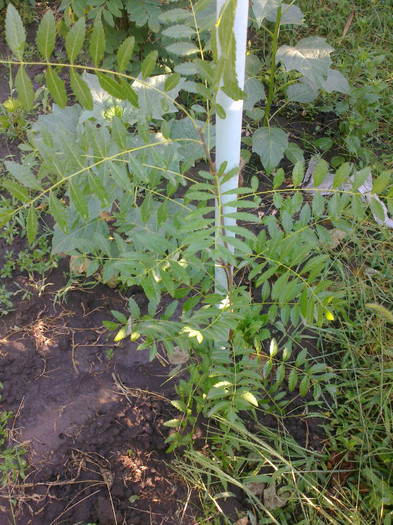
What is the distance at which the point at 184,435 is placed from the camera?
180 centimetres

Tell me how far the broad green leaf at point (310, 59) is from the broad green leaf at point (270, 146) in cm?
32

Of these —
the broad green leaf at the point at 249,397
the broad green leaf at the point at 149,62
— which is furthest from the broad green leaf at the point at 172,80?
the broad green leaf at the point at 249,397

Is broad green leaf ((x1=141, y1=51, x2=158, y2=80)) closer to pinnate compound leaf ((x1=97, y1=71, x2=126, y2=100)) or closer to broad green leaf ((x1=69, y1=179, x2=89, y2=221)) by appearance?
pinnate compound leaf ((x1=97, y1=71, x2=126, y2=100))

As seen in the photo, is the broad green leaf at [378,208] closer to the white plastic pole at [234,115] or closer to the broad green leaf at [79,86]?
the white plastic pole at [234,115]

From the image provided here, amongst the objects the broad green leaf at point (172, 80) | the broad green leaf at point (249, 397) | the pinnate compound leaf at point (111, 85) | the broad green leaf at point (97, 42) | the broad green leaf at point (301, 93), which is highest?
the broad green leaf at point (97, 42)

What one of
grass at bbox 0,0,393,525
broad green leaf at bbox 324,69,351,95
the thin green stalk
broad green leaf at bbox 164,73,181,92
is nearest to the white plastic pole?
broad green leaf at bbox 164,73,181,92

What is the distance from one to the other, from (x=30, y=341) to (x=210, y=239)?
4.51 feet

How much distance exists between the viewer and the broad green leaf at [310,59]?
2156 millimetres

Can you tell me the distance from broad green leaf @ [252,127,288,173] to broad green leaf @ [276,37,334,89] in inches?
12.8

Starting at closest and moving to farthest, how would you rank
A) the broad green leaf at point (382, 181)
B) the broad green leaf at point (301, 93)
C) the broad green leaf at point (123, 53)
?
the broad green leaf at point (123, 53) < the broad green leaf at point (382, 181) < the broad green leaf at point (301, 93)

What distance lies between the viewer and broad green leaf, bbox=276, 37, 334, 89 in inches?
84.9

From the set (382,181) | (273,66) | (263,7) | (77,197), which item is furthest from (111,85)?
(273,66)

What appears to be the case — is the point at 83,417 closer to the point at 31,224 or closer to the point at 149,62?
the point at 31,224

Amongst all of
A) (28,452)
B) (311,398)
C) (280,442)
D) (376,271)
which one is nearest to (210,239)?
(280,442)
